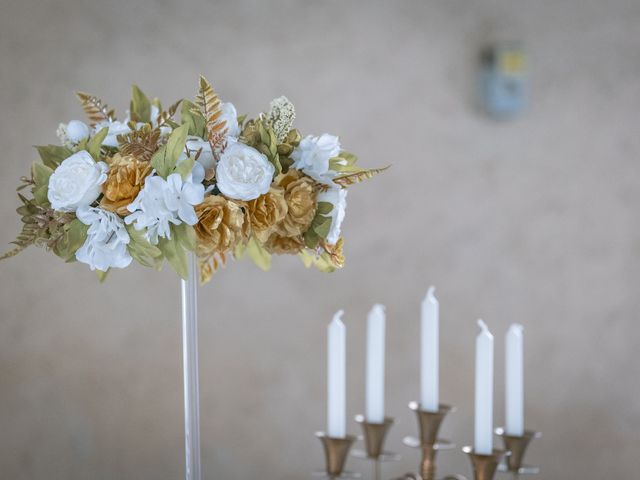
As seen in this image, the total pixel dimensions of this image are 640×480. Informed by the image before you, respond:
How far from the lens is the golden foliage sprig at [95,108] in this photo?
130 cm

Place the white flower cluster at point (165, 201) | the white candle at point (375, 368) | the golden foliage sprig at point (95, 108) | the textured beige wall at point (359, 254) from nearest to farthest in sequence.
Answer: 1. the white flower cluster at point (165, 201)
2. the golden foliage sprig at point (95, 108)
3. the white candle at point (375, 368)
4. the textured beige wall at point (359, 254)

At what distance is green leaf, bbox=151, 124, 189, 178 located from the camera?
1.08 m

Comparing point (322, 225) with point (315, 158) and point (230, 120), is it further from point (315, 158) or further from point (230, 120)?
point (230, 120)

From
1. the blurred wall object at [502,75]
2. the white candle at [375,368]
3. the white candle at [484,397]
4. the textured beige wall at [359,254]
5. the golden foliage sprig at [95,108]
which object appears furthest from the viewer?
the blurred wall object at [502,75]

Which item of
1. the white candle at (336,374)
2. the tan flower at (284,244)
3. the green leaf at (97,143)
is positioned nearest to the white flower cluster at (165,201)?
the green leaf at (97,143)

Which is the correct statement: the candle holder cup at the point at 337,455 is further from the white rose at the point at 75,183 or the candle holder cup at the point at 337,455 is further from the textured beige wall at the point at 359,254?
the textured beige wall at the point at 359,254

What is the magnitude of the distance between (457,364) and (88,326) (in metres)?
1.19

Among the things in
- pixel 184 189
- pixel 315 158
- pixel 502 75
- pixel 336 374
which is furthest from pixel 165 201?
pixel 502 75

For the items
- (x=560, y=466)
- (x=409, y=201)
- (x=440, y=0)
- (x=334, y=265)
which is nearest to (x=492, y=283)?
(x=409, y=201)

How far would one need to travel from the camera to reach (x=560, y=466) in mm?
2801

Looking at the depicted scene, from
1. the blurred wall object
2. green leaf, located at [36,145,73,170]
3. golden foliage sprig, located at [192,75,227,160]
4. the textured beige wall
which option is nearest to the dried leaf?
golden foliage sprig, located at [192,75,227,160]

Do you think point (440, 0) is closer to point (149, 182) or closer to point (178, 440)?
point (178, 440)

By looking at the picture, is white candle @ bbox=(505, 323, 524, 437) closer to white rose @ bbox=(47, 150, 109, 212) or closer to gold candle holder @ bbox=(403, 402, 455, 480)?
gold candle holder @ bbox=(403, 402, 455, 480)

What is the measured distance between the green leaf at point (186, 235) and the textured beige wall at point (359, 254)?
1389mm
